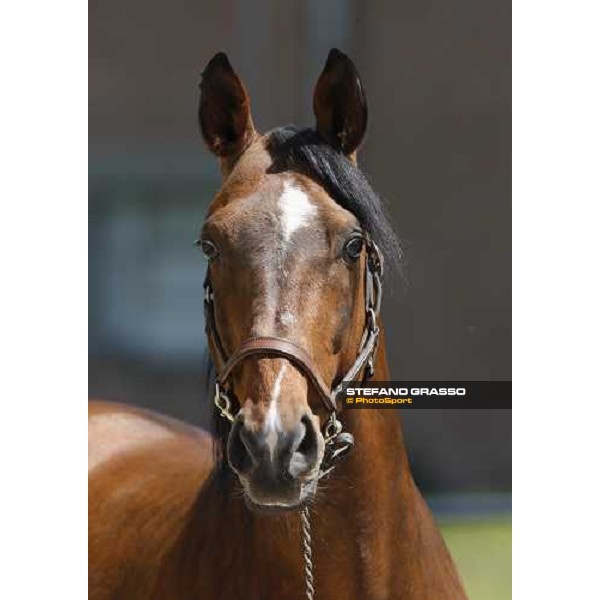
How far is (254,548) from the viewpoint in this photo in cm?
218

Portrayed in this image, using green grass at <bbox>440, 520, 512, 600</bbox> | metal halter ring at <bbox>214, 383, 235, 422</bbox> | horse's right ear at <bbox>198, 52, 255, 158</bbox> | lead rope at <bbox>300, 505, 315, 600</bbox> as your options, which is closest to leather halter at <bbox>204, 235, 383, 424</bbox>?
metal halter ring at <bbox>214, 383, 235, 422</bbox>

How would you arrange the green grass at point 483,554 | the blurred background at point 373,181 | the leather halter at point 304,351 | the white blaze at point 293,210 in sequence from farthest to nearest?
the blurred background at point 373,181, the green grass at point 483,554, the white blaze at point 293,210, the leather halter at point 304,351

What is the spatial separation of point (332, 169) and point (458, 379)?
1.02m

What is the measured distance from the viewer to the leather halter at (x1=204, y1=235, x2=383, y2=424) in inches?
73.9

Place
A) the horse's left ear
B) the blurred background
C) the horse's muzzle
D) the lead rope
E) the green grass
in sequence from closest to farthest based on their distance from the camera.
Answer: the horse's muzzle, the lead rope, the horse's left ear, the green grass, the blurred background

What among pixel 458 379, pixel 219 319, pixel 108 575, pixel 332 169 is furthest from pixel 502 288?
pixel 108 575

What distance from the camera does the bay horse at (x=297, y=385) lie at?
187 cm

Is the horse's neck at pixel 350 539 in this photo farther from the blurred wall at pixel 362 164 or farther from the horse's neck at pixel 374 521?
the blurred wall at pixel 362 164

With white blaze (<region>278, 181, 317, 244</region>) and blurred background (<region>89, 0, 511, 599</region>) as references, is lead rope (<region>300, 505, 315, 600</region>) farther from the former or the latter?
blurred background (<region>89, 0, 511, 599</region>)

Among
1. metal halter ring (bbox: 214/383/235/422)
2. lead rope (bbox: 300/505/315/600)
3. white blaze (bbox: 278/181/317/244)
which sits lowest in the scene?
lead rope (bbox: 300/505/315/600)

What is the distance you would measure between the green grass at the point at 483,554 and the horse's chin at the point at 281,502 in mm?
871

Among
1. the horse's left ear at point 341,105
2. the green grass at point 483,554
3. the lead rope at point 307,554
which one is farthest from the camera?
the green grass at point 483,554

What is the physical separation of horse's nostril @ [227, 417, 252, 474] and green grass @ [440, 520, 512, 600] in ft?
3.33

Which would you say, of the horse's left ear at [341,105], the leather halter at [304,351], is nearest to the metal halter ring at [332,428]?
the leather halter at [304,351]
